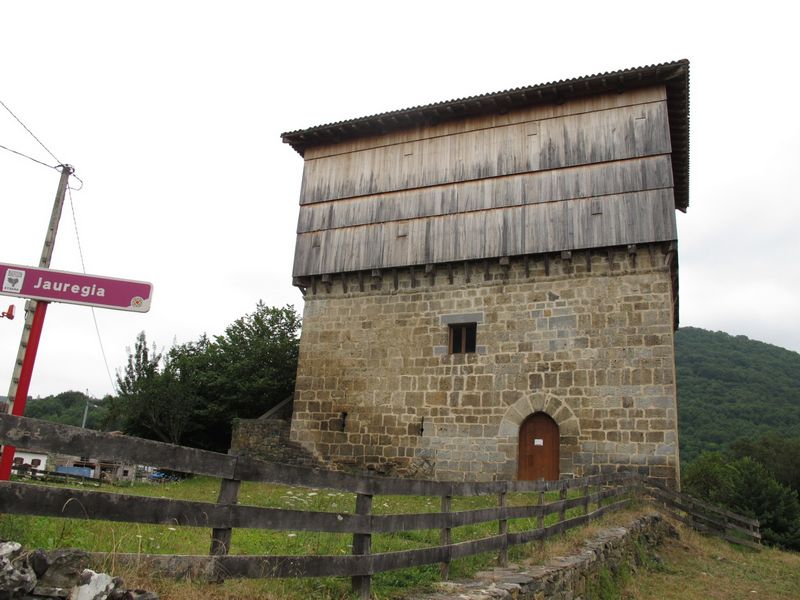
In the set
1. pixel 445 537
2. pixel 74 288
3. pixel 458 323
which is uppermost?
pixel 458 323

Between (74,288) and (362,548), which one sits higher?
(74,288)

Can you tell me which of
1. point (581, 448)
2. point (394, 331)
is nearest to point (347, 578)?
point (581, 448)

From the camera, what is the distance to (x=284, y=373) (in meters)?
24.4

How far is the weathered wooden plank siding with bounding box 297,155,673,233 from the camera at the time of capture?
15242 mm

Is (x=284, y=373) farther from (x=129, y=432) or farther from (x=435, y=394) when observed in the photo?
(x=435, y=394)

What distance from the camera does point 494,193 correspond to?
16.7m

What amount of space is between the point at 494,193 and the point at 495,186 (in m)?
0.21

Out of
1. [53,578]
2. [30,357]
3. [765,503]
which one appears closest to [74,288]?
[30,357]

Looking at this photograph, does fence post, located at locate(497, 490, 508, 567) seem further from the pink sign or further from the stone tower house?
the stone tower house

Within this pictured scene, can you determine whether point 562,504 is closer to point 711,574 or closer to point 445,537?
point 445,537

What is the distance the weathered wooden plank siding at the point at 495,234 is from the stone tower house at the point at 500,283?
0.13 ft

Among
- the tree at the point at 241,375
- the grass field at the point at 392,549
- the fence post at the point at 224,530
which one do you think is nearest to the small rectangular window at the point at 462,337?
the grass field at the point at 392,549

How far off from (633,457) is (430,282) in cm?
679

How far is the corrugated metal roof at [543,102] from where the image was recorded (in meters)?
15.3
